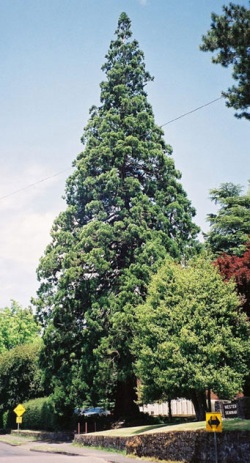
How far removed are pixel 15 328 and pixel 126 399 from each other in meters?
40.4

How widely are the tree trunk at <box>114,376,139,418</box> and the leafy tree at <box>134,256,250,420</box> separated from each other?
22.5ft

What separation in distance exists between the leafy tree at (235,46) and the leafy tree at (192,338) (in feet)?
41.6

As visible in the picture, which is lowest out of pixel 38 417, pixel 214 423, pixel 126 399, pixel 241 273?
pixel 214 423

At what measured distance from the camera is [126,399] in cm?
3388

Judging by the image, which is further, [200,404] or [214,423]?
[200,404]

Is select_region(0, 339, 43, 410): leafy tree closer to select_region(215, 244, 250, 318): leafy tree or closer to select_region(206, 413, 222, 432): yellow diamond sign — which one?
select_region(215, 244, 250, 318): leafy tree

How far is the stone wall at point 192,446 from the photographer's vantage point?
1558 centimetres

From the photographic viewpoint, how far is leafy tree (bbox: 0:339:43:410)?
4569 cm

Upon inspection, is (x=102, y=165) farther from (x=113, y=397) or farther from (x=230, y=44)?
(x=230, y=44)

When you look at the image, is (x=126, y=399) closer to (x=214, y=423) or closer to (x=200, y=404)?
(x=200, y=404)

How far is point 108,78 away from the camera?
3909cm

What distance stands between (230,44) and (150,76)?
26.0 m

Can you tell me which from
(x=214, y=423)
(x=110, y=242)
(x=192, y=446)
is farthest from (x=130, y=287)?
(x=214, y=423)

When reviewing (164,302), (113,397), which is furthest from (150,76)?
(113,397)
